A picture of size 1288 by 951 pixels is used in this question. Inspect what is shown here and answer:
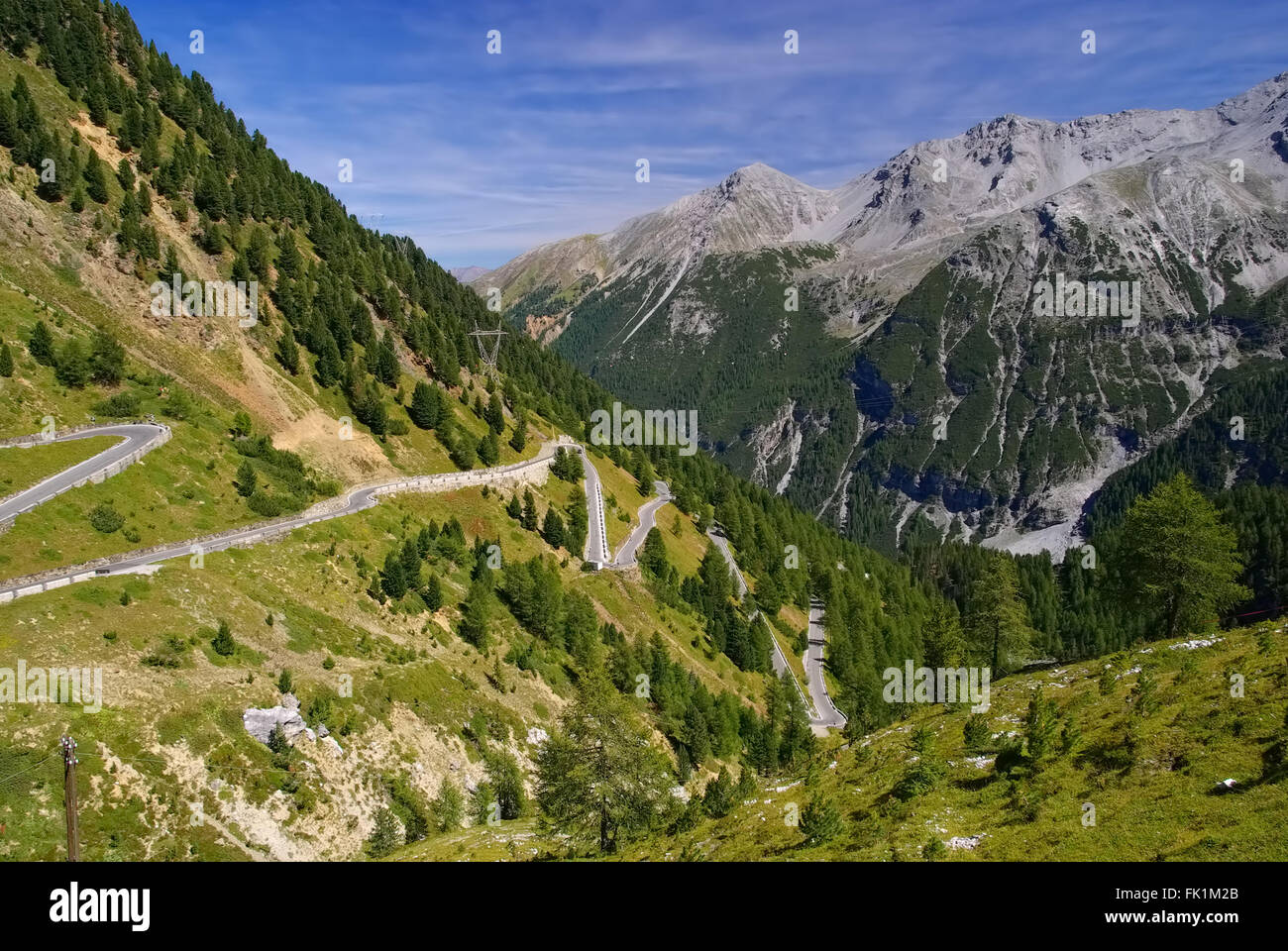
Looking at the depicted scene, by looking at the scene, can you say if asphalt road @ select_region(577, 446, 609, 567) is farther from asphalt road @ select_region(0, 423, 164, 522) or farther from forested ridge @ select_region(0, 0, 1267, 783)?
asphalt road @ select_region(0, 423, 164, 522)

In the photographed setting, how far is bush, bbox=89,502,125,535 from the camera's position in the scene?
4762 centimetres

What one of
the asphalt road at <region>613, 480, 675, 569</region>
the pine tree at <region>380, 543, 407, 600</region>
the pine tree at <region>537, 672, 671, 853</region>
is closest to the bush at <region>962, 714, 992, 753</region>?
the pine tree at <region>537, 672, 671, 853</region>

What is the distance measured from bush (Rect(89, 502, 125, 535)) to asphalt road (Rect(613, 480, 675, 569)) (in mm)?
50640

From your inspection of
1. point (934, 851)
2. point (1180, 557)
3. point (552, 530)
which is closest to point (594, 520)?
point (552, 530)

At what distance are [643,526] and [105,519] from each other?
71933 millimetres

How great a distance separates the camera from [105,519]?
158ft

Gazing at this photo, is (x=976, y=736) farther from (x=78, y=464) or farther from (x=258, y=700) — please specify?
(x=78, y=464)

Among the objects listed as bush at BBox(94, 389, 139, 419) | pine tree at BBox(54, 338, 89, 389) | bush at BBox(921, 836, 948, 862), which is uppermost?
pine tree at BBox(54, 338, 89, 389)

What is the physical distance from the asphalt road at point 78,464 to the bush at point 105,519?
234 centimetres

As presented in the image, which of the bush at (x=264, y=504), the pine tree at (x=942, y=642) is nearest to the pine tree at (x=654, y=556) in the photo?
the pine tree at (x=942, y=642)

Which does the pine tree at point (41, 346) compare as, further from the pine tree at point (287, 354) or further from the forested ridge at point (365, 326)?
the pine tree at point (287, 354)

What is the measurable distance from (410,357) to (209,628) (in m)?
70.0

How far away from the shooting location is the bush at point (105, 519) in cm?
4762
